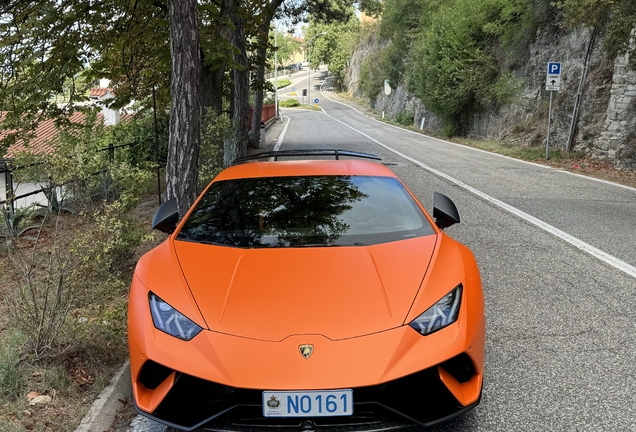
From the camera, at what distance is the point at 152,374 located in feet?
8.27

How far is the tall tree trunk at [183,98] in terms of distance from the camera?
596cm

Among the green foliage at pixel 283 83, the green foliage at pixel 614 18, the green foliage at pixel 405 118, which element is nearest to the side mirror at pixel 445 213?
the green foliage at pixel 614 18

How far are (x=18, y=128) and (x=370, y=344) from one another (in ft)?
24.9

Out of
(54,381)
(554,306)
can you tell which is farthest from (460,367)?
(554,306)

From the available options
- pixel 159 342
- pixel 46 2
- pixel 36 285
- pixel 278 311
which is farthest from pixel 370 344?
pixel 46 2

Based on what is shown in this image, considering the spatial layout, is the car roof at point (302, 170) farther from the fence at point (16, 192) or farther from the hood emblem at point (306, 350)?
the fence at point (16, 192)

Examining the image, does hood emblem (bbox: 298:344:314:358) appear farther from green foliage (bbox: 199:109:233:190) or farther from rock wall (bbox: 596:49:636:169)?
rock wall (bbox: 596:49:636:169)

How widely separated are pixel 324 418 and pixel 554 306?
3.09 meters

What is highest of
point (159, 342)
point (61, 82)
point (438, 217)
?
point (61, 82)

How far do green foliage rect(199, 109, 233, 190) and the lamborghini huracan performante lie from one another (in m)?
5.69

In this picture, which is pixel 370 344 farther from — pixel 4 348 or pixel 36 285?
pixel 36 285

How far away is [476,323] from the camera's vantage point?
8.68 feet

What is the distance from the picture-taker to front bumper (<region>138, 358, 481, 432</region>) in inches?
90.1

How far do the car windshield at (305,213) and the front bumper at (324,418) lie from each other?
99 cm
